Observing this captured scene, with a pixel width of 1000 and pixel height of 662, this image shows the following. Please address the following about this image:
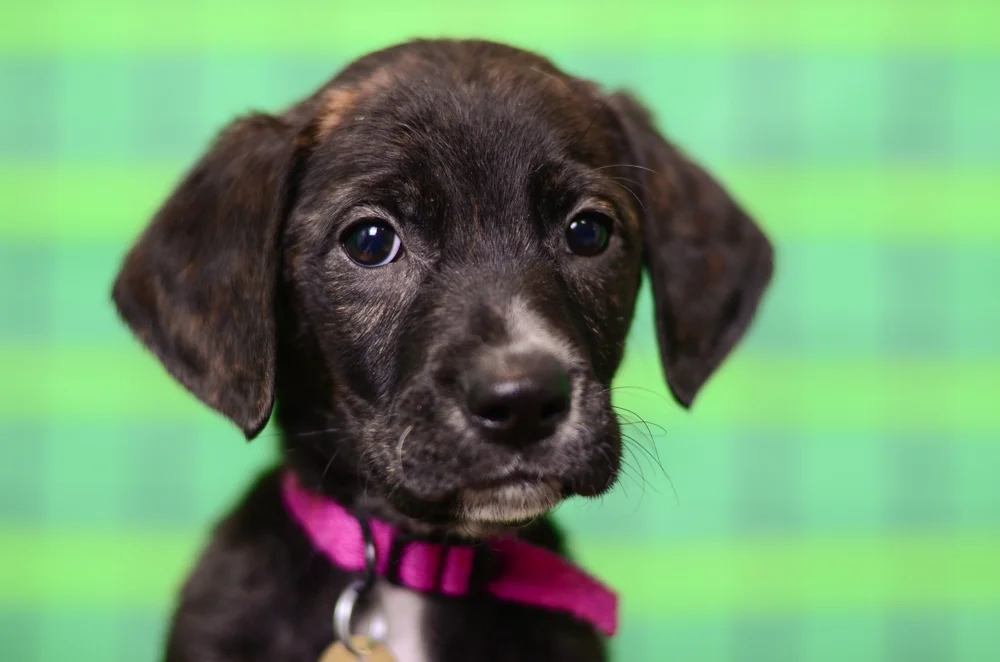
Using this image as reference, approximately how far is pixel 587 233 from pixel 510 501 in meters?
0.74

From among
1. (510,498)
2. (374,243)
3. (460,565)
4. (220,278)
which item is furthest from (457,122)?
(460,565)

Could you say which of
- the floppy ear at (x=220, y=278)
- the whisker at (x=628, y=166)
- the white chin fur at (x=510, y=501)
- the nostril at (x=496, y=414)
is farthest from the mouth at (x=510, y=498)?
the whisker at (x=628, y=166)

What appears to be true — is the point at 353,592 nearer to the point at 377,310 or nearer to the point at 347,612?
the point at 347,612

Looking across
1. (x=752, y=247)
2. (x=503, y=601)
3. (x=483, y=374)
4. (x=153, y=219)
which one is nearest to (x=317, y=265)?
(x=153, y=219)

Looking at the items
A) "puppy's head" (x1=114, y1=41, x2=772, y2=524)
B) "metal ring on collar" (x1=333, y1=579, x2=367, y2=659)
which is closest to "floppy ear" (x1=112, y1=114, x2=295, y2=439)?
"puppy's head" (x1=114, y1=41, x2=772, y2=524)

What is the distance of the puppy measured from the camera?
8.39 feet

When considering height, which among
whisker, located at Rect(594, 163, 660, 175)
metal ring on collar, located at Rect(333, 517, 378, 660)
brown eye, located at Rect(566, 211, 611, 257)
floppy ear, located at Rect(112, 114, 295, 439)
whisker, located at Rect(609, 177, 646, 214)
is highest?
whisker, located at Rect(594, 163, 660, 175)

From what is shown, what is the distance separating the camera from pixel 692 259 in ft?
9.59

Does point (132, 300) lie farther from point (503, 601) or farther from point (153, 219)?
point (503, 601)

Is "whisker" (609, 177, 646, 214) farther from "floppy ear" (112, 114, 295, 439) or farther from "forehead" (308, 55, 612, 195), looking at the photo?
"floppy ear" (112, 114, 295, 439)

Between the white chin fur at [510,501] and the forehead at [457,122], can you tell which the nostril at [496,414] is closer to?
the white chin fur at [510,501]

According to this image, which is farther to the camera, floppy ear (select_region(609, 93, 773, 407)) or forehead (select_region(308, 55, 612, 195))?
floppy ear (select_region(609, 93, 773, 407))

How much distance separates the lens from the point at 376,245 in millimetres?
2635

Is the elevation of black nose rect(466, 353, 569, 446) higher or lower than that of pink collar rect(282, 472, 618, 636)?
higher
